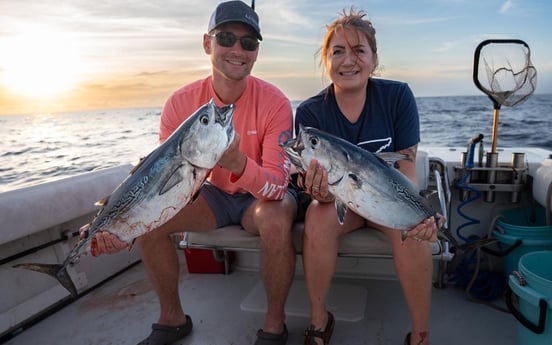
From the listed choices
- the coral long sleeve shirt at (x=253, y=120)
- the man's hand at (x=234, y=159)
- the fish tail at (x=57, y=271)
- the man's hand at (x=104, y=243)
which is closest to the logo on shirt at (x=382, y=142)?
the coral long sleeve shirt at (x=253, y=120)

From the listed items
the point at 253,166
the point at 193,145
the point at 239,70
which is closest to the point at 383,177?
the point at 253,166

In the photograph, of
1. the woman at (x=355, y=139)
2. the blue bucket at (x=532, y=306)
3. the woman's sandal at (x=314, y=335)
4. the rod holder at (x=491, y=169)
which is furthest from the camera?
the rod holder at (x=491, y=169)

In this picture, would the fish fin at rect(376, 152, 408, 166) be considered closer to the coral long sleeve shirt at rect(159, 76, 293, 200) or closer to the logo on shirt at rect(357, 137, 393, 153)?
the logo on shirt at rect(357, 137, 393, 153)

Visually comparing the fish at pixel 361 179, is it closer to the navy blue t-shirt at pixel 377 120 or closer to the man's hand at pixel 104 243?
the navy blue t-shirt at pixel 377 120

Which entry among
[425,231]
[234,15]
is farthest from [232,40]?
[425,231]

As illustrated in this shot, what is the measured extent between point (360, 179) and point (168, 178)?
3.02 feet

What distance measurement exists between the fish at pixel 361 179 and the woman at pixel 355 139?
5 cm

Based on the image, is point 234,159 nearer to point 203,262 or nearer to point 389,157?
point 389,157

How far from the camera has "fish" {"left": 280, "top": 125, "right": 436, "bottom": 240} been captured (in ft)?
6.20

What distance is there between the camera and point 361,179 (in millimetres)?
1907

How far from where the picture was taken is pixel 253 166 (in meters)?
2.24

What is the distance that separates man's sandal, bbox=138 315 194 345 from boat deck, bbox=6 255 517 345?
0.07 m

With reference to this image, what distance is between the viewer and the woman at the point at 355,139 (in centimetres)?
214

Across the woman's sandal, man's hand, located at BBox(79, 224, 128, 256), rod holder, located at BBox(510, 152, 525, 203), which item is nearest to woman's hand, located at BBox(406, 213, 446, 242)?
the woman's sandal
